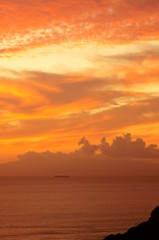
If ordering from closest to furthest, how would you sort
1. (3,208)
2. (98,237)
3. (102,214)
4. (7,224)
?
1. (98,237)
2. (7,224)
3. (102,214)
4. (3,208)

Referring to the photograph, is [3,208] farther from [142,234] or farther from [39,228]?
[142,234]

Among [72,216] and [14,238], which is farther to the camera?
[72,216]

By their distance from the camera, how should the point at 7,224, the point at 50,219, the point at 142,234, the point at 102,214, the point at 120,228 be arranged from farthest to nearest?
the point at 102,214 → the point at 50,219 → the point at 7,224 → the point at 120,228 → the point at 142,234

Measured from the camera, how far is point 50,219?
136 m

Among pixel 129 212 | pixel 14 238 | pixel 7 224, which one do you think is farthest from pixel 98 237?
pixel 129 212

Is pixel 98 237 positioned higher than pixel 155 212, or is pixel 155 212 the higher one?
pixel 155 212

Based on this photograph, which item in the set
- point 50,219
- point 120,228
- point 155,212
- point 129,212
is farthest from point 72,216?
point 155,212

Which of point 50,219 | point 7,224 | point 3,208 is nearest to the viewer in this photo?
point 7,224

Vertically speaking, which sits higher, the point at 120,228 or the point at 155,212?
the point at 155,212

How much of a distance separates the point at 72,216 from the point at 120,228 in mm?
32045

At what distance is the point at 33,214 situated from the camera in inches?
5901

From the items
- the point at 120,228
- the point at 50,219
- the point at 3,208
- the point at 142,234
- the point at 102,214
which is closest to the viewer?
the point at 142,234

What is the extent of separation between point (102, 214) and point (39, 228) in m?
33.7

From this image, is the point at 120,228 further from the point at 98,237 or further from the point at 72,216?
the point at 72,216
